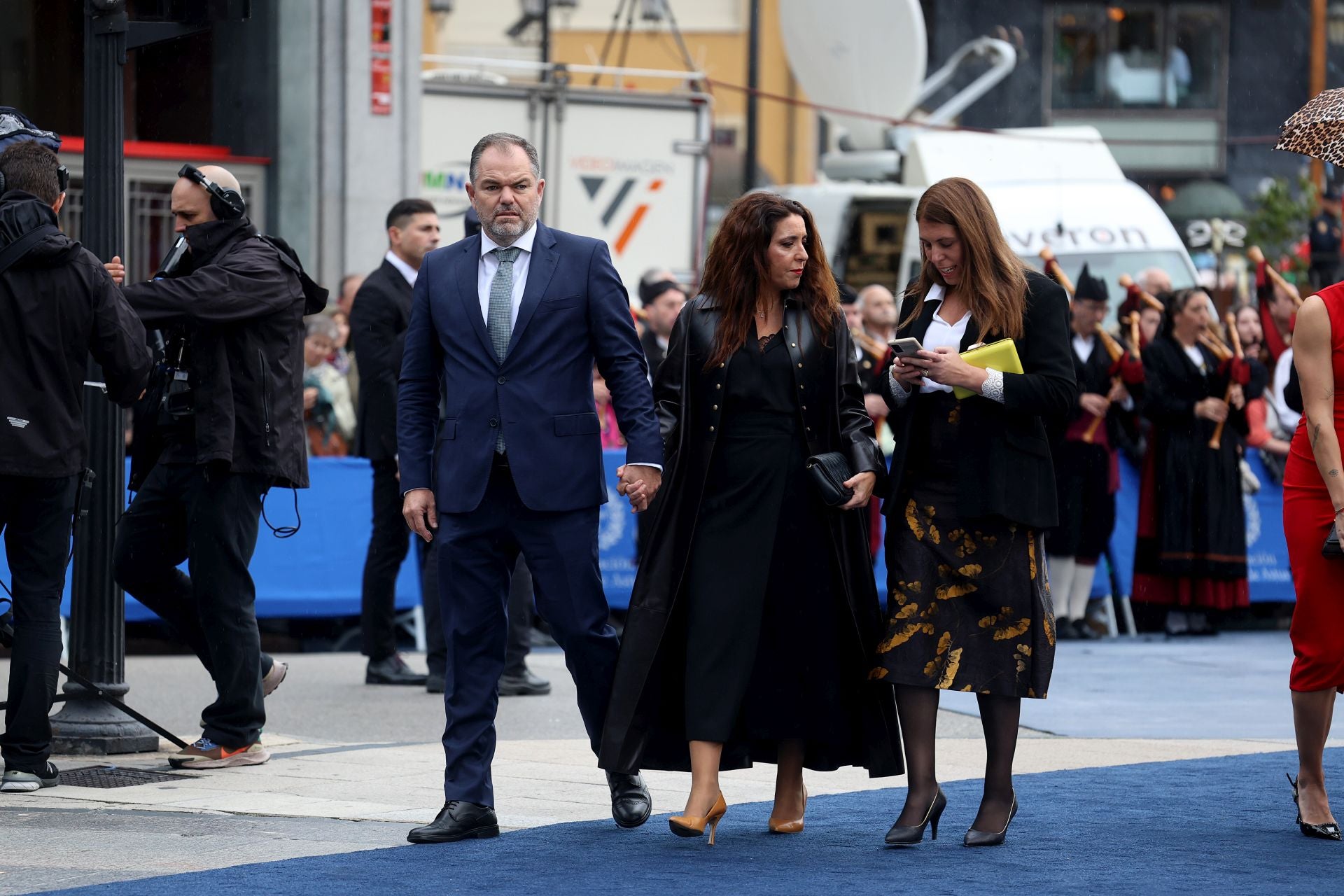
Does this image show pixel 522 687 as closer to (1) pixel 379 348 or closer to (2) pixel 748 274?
(1) pixel 379 348

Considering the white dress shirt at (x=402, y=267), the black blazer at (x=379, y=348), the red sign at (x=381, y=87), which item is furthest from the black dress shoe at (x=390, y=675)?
the red sign at (x=381, y=87)

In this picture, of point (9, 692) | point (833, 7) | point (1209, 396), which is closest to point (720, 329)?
point (9, 692)

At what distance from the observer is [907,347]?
A: 6160 millimetres

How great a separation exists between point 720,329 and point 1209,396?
7.88 m

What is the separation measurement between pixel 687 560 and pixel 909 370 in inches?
32.9

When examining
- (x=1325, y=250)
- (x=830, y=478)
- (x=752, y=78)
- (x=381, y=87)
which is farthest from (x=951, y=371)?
(x=752, y=78)

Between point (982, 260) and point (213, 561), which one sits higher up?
point (982, 260)

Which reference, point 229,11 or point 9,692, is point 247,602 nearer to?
point 9,692

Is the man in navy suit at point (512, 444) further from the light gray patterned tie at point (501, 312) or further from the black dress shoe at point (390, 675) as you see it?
the black dress shoe at point (390, 675)

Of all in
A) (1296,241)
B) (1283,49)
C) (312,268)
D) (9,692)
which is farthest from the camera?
(1283,49)

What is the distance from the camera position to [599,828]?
6.49m

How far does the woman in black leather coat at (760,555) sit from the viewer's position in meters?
6.25

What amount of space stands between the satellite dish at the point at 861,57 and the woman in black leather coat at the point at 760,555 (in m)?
14.9

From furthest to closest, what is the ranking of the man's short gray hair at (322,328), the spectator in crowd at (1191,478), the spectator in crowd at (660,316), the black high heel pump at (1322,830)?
the man's short gray hair at (322,328) → the spectator in crowd at (1191,478) → the spectator in crowd at (660,316) → the black high heel pump at (1322,830)
